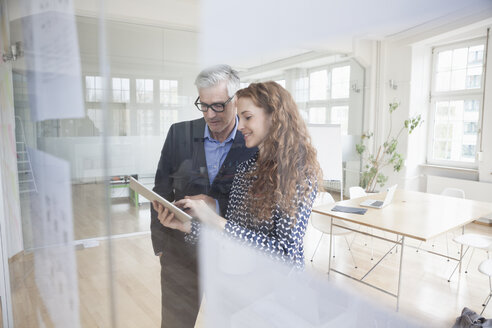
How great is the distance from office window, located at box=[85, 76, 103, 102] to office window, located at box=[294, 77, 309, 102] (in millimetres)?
809

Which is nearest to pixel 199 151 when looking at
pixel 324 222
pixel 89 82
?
pixel 324 222

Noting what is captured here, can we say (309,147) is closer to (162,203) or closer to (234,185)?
(234,185)

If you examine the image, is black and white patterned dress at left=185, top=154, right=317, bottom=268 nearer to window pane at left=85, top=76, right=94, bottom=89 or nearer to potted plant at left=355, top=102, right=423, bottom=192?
potted plant at left=355, top=102, right=423, bottom=192

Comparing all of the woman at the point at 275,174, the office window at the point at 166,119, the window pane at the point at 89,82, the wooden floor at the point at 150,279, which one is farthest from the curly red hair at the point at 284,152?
the window pane at the point at 89,82

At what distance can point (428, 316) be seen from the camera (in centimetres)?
42

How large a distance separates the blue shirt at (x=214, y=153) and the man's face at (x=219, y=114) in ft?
0.06

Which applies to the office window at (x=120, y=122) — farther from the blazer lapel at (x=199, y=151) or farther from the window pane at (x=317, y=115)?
the window pane at (x=317, y=115)

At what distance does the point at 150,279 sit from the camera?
1147 millimetres

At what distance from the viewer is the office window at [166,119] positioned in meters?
0.88

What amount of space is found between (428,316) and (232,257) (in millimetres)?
465

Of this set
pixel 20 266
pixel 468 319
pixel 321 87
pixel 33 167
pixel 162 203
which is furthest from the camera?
pixel 20 266

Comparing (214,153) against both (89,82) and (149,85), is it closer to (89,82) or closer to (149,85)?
(149,85)

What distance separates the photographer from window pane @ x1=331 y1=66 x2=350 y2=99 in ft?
1.72

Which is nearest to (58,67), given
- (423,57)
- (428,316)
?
(423,57)
